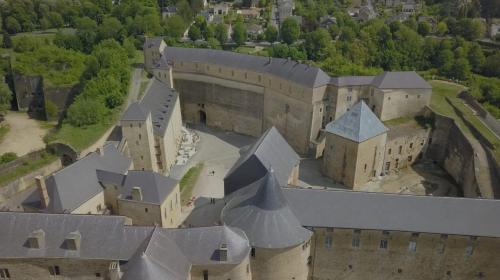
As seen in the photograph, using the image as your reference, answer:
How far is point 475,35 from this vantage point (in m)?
86.6

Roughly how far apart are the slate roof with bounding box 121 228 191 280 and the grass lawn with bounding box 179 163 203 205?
16617 mm

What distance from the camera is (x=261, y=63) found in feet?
188

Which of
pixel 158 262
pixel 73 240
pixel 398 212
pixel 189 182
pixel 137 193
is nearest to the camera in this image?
pixel 158 262

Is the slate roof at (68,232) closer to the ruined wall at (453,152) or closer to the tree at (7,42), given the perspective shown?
the ruined wall at (453,152)

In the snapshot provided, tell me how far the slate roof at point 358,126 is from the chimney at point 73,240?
90.9 ft

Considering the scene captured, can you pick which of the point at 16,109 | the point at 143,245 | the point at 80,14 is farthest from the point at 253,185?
the point at 80,14

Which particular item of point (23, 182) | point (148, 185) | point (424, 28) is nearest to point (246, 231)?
point (148, 185)

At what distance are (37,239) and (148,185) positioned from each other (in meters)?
9.70

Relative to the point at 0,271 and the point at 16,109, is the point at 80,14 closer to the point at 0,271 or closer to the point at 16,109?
the point at 16,109

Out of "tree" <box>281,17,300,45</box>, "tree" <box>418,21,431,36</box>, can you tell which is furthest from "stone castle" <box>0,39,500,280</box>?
"tree" <box>418,21,431,36</box>

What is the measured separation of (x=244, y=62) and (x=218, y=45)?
27.5 m

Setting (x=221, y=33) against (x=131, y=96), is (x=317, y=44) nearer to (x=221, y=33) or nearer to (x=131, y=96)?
(x=221, y=33)

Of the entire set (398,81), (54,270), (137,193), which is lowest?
(54,270)

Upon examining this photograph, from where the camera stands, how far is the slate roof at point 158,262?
23.1 metres
